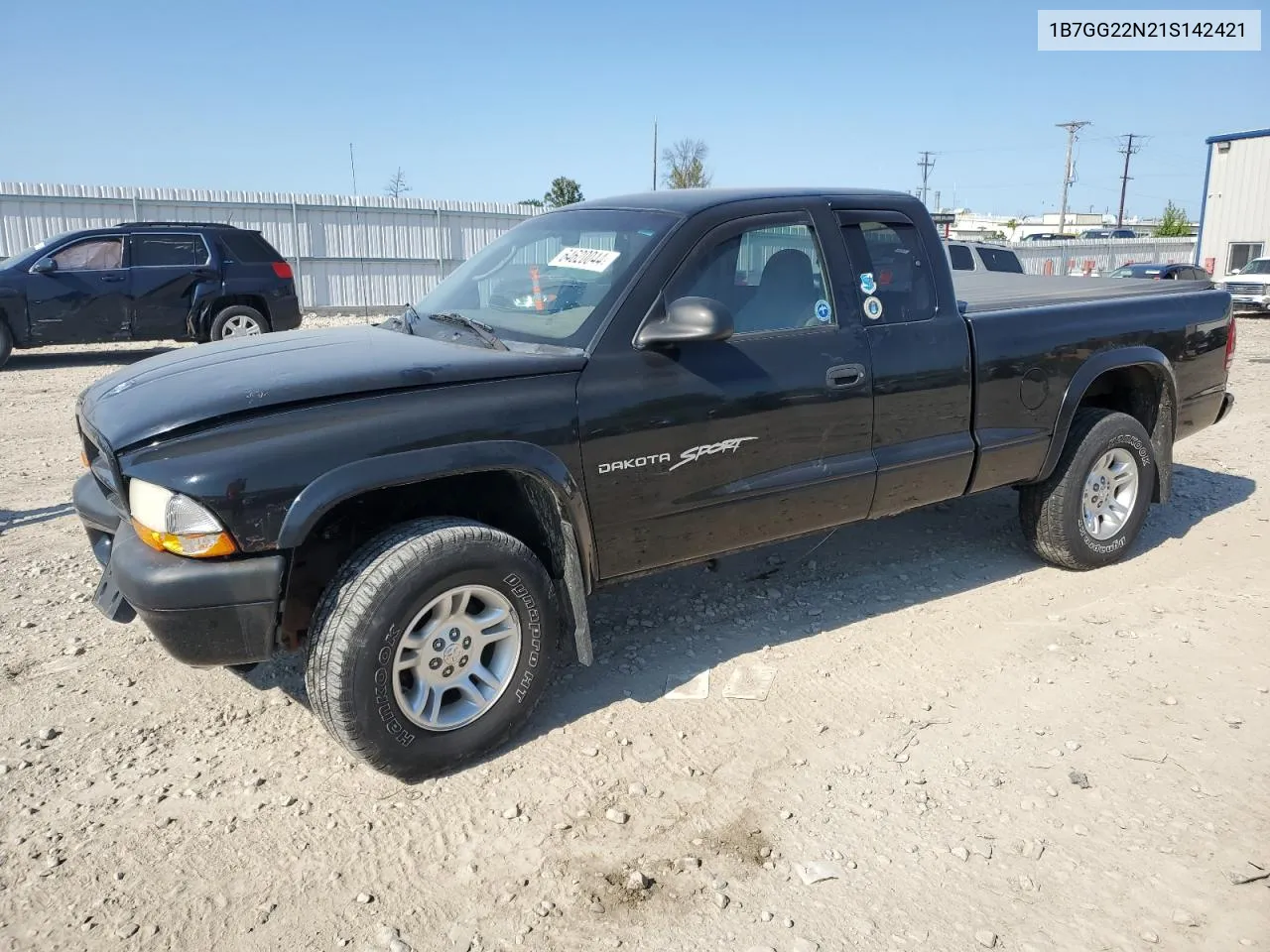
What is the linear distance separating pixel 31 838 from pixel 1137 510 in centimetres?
520

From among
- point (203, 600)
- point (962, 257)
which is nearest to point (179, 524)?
point (203, 600)

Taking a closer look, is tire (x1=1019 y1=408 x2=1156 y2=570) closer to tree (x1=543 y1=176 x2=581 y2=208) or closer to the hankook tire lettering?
the hankook tire lettering

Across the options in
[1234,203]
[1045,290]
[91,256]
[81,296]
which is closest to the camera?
[1045,290]

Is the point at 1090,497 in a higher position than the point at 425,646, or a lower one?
higher

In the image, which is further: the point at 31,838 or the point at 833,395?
the point at 833,395

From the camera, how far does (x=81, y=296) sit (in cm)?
1177

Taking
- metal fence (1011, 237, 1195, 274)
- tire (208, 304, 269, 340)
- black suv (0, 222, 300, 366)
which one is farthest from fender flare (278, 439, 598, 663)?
metal fence (1011, 237, 1195, 274)

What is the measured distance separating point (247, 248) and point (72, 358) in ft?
9.46

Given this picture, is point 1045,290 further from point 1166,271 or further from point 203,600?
point 1166,271

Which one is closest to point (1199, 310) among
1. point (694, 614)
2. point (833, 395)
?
point (833, 395)

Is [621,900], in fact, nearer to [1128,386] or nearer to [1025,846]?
[1025,846]

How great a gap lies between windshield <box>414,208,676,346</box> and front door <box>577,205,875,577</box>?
19cm

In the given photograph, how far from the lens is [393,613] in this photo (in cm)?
299

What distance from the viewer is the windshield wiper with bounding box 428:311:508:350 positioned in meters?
3.58
